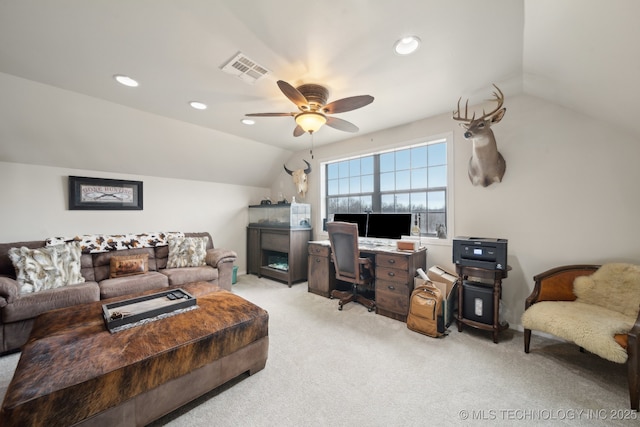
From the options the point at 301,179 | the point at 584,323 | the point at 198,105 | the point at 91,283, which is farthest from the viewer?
the point at 301,179

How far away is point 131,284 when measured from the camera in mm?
2951

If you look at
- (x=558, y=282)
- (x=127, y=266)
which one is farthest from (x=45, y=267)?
(x=558, y=282)

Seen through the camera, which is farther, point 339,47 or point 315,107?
point 315,107

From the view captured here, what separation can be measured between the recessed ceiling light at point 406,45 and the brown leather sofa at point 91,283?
2.94m

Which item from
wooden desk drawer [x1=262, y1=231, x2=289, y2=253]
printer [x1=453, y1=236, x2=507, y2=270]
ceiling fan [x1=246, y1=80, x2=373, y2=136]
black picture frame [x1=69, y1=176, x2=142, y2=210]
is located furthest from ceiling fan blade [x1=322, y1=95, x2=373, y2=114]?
black picture frame [x1=69, y1=176, x2=142, y2=210]

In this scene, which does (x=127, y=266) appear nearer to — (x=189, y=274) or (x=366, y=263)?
(x=189, y=274)

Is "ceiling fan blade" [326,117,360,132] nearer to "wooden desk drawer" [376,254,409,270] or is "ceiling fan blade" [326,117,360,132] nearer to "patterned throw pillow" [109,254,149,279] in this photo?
"wooden desk drawer" [376,254,409,270]

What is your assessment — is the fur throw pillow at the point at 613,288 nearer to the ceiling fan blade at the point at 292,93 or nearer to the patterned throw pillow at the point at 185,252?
the ceiling fan blade at the point at 292,93

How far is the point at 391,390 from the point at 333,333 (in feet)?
3.05

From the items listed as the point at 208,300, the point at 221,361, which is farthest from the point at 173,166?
the point at 221,361

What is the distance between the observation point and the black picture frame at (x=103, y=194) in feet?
11.0

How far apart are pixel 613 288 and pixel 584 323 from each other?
1.91 ft

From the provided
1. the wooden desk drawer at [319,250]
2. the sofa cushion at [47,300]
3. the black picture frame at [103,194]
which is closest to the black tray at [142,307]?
the sofa cushion at [47,300]

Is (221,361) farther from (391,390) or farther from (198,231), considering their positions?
(198,231)
